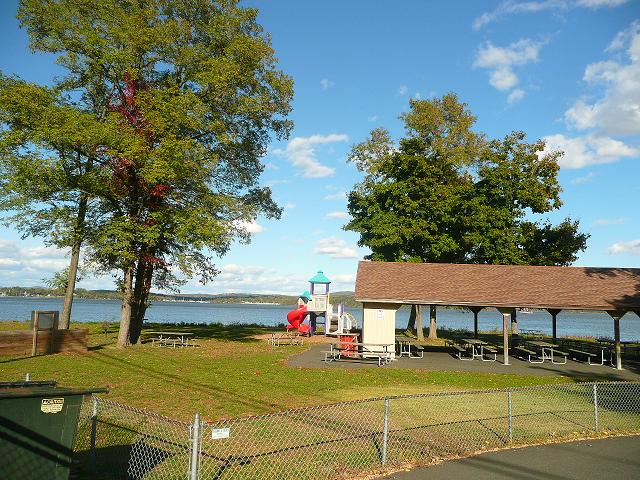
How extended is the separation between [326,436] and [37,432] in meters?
5.24

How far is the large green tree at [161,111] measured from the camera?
76.3ft

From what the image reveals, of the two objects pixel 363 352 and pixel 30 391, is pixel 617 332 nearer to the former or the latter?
pixel 363 352

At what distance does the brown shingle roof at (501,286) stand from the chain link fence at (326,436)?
970cm

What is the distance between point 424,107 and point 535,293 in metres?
20.4

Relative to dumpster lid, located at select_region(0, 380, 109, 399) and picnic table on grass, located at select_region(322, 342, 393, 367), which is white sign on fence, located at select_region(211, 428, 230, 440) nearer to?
dumpster lid, located at select_region(0, 380, 109, 399)

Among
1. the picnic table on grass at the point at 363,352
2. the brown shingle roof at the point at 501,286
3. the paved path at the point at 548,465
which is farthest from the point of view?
the brown shingle roof at the point at 501,286

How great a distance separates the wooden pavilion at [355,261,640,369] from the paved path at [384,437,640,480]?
13066 mm

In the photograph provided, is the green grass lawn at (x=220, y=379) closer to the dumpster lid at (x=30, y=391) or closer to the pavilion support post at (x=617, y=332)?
the pavilion support post at (x=617, y=332)

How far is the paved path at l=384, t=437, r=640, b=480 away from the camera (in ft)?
23.5

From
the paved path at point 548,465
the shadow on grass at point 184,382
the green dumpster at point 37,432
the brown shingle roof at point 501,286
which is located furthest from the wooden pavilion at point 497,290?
the green dumpster at point 37,432

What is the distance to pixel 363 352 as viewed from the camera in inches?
887

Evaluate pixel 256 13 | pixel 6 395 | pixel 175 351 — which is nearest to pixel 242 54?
pixel 256 13

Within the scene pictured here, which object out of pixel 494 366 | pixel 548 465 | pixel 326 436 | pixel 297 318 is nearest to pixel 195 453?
pixel 326 436

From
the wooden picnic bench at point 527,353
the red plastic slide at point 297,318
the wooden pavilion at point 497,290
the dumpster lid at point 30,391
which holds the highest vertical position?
the wooden pavilion at point 497,290
